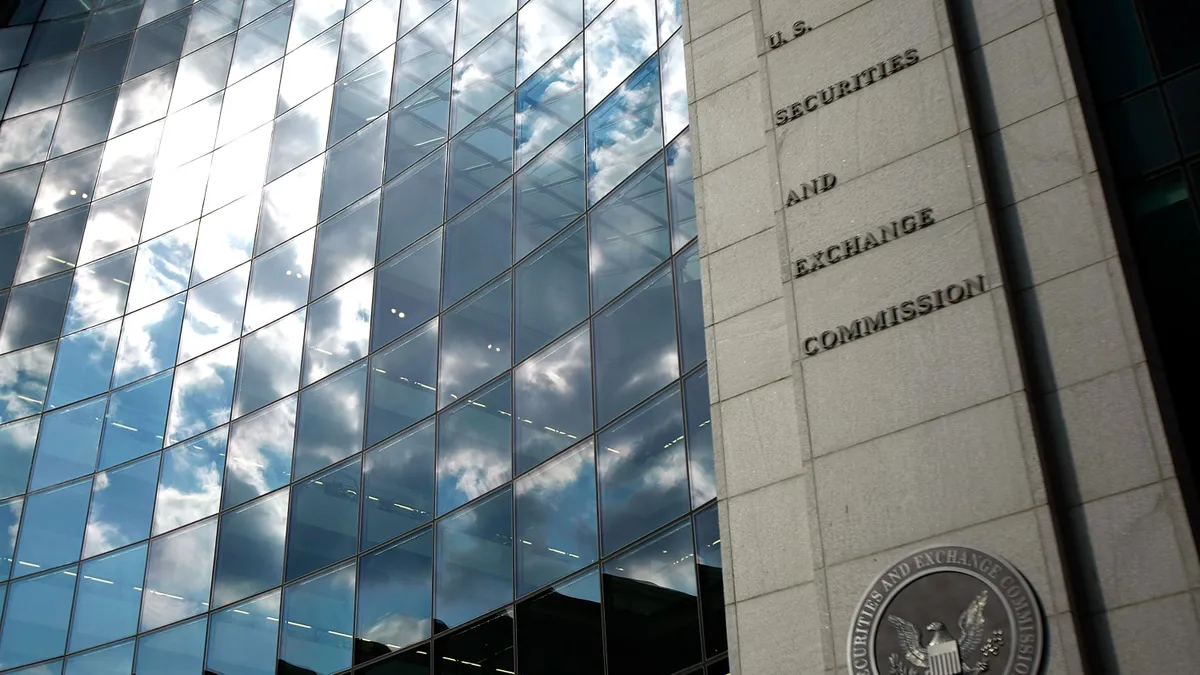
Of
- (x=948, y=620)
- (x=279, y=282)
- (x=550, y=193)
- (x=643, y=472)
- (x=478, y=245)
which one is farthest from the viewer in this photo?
(x=279, y=282)

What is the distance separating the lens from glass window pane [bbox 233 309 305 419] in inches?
1237

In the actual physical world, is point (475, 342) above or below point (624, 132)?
A: below

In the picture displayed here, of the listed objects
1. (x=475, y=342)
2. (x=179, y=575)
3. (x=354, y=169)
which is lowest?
(x=179, y=575)

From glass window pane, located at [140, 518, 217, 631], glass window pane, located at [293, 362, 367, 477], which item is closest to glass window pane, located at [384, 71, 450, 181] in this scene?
glass window pane, located at [293, 362, 367, 477]

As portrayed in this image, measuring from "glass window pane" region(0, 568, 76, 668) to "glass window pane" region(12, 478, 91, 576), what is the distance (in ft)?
1.36

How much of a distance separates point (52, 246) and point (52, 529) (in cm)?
1013

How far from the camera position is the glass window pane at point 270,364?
3142 cm

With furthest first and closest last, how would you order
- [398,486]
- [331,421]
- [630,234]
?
[331,421]
[398,486]
[630,234]

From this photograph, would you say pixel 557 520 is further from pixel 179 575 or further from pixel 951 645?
pixel 179 575

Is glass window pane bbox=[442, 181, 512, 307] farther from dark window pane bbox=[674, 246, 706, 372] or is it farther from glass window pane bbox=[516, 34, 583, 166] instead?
dark window pane bbox=[674, 246, 706, 372]

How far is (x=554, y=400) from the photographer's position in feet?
80.1

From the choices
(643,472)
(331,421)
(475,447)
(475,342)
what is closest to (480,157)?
(475,342)

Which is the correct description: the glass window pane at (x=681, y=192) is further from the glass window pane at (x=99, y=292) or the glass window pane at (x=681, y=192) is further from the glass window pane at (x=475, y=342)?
the glass window pane at (x=99, y=292)

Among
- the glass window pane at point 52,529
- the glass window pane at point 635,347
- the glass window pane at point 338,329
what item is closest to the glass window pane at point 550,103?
the glass window pane at point 635,347
